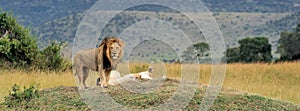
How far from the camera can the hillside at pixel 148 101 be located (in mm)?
10828

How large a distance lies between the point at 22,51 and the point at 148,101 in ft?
35.3

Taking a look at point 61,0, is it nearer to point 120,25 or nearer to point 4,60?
point 120,25

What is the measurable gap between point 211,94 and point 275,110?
47.6 inches

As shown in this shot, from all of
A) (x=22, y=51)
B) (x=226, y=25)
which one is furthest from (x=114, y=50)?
(x=226, y=25)

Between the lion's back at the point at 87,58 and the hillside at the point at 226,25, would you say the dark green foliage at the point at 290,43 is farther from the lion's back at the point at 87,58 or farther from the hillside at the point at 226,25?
the lion's back at the point at 87,58

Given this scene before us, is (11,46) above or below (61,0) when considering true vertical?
below

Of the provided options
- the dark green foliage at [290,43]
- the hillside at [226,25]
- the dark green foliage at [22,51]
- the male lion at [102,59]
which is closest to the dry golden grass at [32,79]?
the dark green foliage at [22,51]

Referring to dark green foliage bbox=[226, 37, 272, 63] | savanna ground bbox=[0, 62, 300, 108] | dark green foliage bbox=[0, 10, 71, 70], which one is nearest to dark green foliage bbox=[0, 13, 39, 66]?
dark green foliage bbox=[0, 10, 71, 70]

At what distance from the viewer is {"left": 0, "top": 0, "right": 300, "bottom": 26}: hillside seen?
315ft

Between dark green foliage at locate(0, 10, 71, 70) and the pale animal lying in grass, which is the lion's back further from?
dark green foliage at locate(0, 10, 71, 70)

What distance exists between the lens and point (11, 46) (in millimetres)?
20281

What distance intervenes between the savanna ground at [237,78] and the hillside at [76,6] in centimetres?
7029

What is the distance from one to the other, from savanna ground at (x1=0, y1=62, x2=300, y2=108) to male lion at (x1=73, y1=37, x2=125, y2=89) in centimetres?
70

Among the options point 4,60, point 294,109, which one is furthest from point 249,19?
point 294,109
